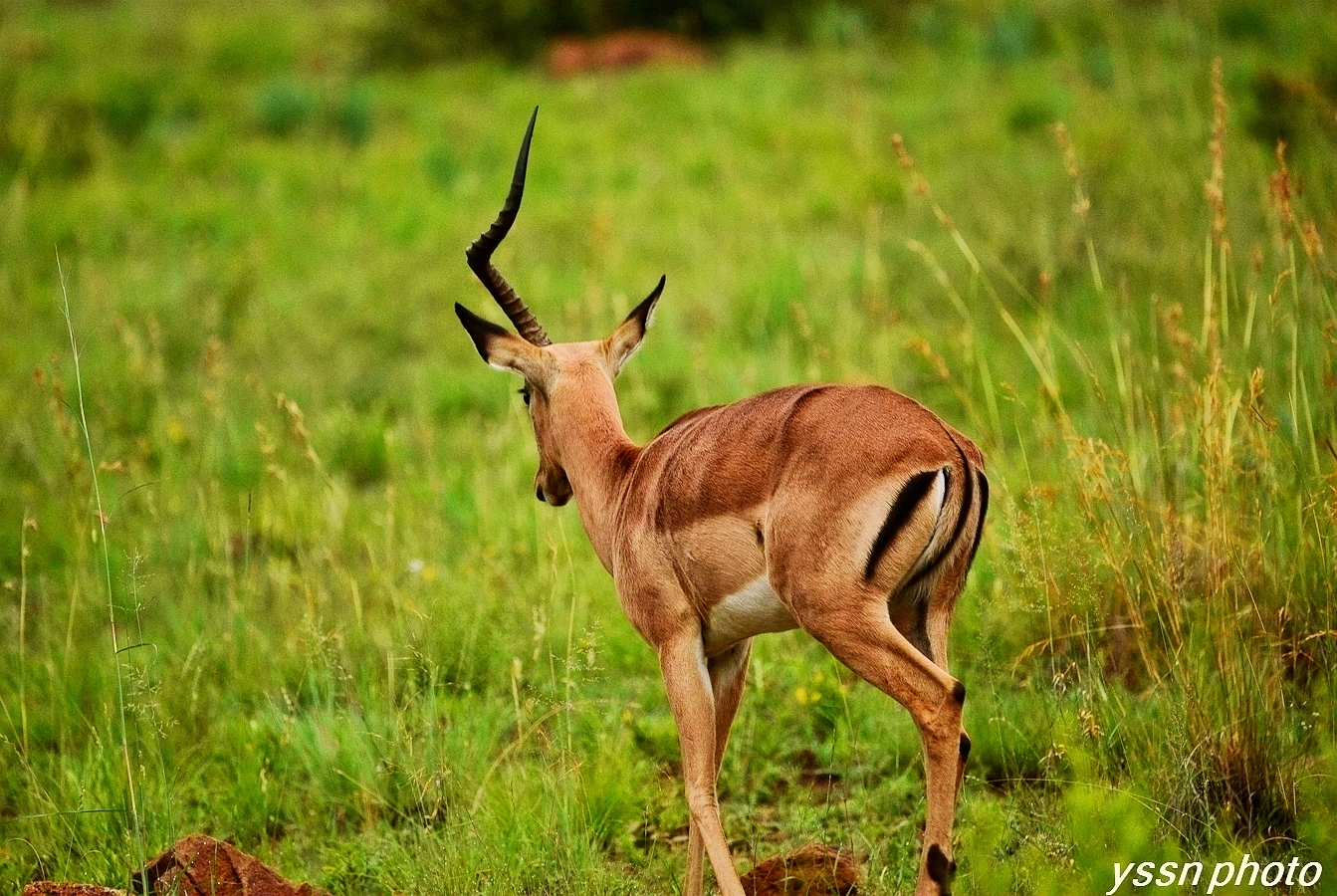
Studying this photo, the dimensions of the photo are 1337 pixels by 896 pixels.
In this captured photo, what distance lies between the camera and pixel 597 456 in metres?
3.73

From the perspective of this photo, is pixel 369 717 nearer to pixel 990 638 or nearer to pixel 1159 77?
pixel 990 638

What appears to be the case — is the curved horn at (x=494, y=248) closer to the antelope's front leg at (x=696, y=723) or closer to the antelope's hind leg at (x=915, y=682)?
the antelope's front leg at (x=696, y=723)

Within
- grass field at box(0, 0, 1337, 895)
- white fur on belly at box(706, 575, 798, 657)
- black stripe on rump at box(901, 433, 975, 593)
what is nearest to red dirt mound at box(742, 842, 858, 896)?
grass field at box(0, 0, 1337, 895)

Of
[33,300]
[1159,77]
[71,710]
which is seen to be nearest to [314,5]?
[33,300]

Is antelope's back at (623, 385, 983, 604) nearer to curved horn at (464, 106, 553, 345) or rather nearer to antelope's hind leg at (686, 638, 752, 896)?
antelope's hind leg at (686, 638, 752, 896)

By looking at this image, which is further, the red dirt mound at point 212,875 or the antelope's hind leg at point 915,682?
the red dirt mound at point 212,875

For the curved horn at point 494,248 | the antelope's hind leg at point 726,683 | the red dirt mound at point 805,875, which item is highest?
the curved horn at point 494,248

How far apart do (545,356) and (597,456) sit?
0.32m

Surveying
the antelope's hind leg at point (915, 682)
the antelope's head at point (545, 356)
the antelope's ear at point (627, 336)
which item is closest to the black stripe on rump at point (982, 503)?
the antelope's hind leg at point (915, 682)

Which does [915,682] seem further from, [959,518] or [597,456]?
[597,456]

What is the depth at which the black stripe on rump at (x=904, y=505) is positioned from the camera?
2.96 m

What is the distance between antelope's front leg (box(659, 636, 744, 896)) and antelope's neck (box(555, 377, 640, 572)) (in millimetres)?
406

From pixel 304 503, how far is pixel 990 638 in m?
3.15

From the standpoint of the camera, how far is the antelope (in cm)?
296
